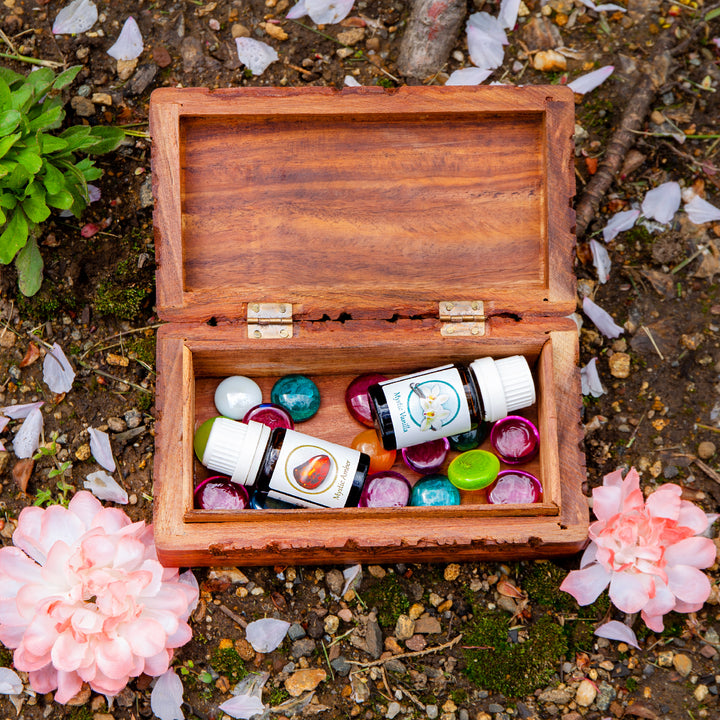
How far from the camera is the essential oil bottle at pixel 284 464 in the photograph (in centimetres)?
206

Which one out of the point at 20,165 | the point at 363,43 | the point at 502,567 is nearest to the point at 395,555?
the point at 502,567

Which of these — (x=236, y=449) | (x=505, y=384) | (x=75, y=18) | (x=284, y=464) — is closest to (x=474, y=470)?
(x=505, y=384)

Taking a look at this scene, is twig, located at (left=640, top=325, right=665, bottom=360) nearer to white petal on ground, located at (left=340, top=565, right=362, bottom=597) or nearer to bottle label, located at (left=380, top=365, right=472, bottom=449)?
bottle label, located at (left=380, top=365, right=472, bottom=449)

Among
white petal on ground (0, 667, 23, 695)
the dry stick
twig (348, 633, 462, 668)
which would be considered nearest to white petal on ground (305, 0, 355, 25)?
the dry stick

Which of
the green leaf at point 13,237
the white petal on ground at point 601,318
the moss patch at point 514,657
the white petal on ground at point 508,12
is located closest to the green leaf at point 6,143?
the green leaf at point 13,237

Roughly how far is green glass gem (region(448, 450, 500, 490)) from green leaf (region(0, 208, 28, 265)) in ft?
4.46

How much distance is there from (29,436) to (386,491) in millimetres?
1194

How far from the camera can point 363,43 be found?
271cm

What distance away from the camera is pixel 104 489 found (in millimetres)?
2490

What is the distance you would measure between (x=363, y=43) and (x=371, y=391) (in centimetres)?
131

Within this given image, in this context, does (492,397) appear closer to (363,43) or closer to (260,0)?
(363,43)

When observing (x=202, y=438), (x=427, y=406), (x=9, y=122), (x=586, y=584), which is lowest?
(x=586, y=584)

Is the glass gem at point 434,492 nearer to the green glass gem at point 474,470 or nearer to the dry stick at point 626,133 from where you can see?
the green glass gem at point 474,470

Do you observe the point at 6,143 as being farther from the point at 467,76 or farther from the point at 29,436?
the point at 467,76
